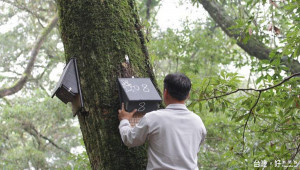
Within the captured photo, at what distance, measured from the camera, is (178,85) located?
1.66 m

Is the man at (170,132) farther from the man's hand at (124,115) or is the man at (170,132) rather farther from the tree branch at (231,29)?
the tree branch at (231,29)

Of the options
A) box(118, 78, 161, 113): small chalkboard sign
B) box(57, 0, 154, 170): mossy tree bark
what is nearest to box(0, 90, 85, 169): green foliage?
box(57, 0, 154, 170): mossy tree bark

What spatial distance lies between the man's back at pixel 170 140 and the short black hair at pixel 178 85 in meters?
0.06

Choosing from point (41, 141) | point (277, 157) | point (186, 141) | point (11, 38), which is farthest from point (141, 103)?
point (11, 38)

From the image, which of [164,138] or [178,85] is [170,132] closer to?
[164,138]

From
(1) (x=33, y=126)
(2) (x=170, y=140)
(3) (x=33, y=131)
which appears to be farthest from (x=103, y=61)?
(3) (x=33, y=131)

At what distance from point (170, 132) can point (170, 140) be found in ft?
0.13

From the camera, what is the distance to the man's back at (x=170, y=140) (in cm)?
161

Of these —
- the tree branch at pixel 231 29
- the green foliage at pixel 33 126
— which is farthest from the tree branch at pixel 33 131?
the tree branch at pixel 231 29

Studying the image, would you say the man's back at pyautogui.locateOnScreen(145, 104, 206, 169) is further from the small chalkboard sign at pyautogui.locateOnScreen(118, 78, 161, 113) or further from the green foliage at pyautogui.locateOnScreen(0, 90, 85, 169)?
the green foliage at pyautogui.locateOnScreen(0, 90, 85, 169)

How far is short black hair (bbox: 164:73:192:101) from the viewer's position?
1654 millimetres

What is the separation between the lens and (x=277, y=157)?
246 centimetres

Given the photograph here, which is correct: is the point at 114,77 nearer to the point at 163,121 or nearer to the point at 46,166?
the point at 163,121

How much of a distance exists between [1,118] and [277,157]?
7916mm
